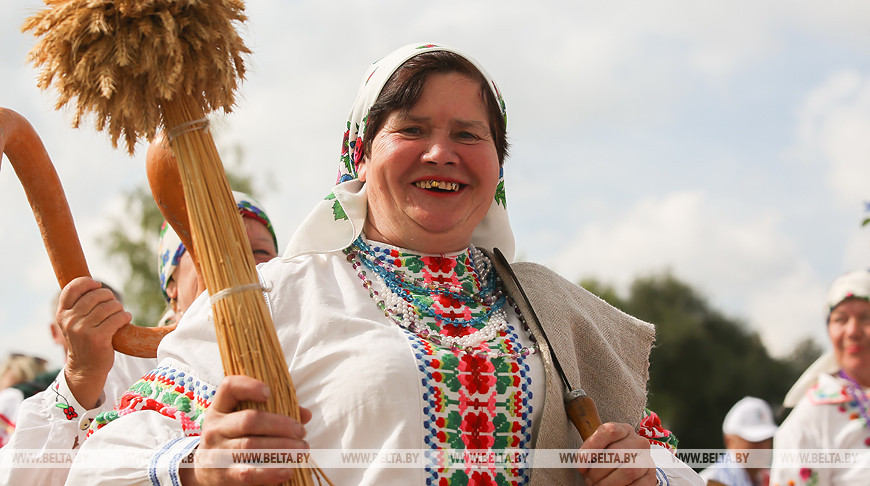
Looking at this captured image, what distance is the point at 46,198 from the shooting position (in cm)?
261

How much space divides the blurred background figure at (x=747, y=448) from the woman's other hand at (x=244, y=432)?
5.35 metres

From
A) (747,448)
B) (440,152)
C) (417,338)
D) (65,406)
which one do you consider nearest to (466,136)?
(440,152)

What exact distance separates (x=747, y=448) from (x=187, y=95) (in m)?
6.33

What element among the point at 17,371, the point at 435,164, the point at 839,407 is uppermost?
the point at 435,164

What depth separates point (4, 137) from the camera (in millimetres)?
2471

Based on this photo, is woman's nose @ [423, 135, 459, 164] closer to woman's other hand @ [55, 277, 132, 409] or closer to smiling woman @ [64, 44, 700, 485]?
smiling woman @ [64, 44, 700, 485]

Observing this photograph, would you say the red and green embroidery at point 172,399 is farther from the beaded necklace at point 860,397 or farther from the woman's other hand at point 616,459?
the beaded necklace at point 860,397

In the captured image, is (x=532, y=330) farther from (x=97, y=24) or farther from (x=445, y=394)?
(x=97, y=24)

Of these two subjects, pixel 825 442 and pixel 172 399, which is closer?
pixel 172 399

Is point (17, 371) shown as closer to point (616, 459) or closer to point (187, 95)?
point (187, 95)

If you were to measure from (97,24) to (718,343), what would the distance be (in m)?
33.4

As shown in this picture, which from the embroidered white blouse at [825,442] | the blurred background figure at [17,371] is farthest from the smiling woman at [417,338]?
the embroidered white blouse at [825,442]

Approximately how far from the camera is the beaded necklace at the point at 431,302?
2.36 meters

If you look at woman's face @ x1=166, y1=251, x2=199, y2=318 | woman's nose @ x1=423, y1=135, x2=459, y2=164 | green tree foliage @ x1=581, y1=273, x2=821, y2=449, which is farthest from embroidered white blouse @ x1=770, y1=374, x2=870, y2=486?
green tree foliage @ x1=581, y1=273, x2=821, y2=449
